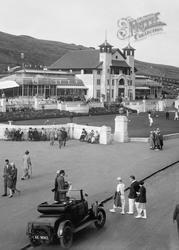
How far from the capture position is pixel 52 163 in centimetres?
2609

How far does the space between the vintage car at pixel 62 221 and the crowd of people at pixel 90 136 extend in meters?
20.8

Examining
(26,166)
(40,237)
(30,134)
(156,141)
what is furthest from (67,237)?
(30,134)

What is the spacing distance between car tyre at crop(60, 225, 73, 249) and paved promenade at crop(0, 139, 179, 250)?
47.4 inches

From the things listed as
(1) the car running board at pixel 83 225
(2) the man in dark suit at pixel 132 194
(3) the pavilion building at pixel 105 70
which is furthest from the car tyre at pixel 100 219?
(3) the pavilion building at pixel 105 70

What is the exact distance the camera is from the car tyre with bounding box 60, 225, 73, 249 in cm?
1240

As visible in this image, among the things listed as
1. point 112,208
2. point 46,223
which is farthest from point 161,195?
point 46,223

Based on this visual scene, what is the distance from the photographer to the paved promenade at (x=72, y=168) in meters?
15.3

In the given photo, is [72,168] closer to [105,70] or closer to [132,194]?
[132,194]

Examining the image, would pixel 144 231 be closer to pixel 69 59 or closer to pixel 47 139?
pixel 47 139

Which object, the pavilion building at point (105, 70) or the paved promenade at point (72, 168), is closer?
the paved promenade at point (72, 168)

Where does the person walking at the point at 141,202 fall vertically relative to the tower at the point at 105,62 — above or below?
below

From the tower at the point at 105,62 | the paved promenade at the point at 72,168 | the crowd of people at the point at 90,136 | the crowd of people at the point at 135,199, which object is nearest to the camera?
the paved promenade at the point at 72,168

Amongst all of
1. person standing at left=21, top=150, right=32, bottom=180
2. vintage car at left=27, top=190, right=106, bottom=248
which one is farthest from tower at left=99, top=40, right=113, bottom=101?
vintage car at left=27, top=190, right=106, bottom=248

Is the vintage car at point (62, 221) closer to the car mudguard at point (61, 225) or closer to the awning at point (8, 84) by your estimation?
the car mudguard at point (61, 225)
